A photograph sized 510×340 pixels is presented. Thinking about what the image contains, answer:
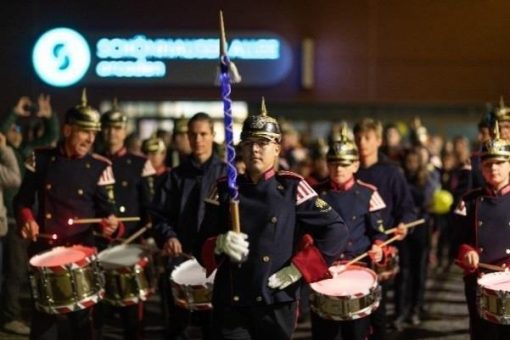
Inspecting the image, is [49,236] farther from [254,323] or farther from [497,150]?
[497,150]

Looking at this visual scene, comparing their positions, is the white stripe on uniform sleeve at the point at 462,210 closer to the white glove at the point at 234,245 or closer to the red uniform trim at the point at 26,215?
the white glove at the point at 234,245

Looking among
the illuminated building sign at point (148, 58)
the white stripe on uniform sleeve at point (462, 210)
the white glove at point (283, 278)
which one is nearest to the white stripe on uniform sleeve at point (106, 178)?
the white glove at point (283, 278)

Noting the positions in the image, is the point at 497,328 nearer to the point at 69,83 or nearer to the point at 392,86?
the point at 392,86

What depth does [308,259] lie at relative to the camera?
12.4 ft

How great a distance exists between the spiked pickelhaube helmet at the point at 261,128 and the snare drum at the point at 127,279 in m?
2.02

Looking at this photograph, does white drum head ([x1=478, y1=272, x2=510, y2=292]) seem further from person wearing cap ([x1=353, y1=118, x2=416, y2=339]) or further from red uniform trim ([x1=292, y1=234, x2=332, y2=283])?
red uniform trim ([x1=292, y1=234, x2=332, y2=283])

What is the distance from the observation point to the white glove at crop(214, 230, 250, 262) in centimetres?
351

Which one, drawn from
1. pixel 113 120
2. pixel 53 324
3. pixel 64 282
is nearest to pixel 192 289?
pixel 64 282

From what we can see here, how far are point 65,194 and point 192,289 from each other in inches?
48.7

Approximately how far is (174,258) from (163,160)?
8.72ft

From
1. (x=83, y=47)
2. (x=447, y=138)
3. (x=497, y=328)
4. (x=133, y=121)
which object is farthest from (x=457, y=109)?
(x=497, y=328)

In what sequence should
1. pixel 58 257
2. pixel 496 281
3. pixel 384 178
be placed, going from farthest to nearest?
pixel 384 178 → pixel 58 257 → pixel 496 281

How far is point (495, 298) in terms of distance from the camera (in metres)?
4.50

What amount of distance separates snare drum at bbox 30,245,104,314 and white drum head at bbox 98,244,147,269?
382 mm
